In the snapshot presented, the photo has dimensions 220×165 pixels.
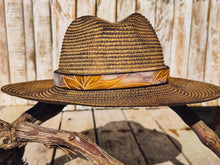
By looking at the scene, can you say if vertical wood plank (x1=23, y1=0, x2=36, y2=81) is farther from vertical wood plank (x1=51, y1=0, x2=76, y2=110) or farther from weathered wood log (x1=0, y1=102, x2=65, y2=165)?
weathered wood log (x1=0, y1=102, x2=65, y2=165)

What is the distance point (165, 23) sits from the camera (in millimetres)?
2682

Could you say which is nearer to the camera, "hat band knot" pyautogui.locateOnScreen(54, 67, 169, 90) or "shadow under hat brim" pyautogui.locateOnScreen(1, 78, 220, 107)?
"shadow under hat brim" pyautogui.locateOnScreen(1, 78, 220, 107)

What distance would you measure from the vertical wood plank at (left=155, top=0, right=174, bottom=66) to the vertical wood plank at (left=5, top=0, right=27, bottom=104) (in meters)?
1.47

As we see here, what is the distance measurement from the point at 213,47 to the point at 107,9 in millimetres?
1246

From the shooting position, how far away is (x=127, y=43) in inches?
43.7

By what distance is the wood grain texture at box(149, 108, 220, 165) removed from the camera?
1716 millimetres

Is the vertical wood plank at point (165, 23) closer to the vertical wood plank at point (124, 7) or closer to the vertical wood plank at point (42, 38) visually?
the vertical wood plank at point (124, 7)

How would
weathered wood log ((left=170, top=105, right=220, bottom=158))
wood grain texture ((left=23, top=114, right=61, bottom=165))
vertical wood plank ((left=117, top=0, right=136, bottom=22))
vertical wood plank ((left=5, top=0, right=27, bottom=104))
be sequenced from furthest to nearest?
vertical wood plank ((left=117, top=0, right=136, bottom=22)), vertical wood plank ((left=5, top=0, right=27, bottom=104)), wood grain texture ((left=23, top=114, right=61, bottom=165)), weathered wood log ((left=170, top=105, right=220, bottom=158))

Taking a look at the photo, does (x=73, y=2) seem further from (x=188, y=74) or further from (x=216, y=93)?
(x=216, y=93)

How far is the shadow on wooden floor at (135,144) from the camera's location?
1698 millimetres

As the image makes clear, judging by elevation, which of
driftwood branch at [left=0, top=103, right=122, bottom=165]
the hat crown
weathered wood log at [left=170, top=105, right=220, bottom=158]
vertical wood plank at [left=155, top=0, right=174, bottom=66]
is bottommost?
weathered wood log at [left=170, top=105, right=220, bottom=158]

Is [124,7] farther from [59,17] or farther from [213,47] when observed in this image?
[213,47]

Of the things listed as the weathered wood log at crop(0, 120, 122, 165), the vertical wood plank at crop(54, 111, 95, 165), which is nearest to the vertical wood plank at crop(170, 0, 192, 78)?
the vertical wood plank at crop(54, 111, 95, 165)

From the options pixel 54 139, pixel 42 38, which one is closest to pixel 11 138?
pixel 54 139
